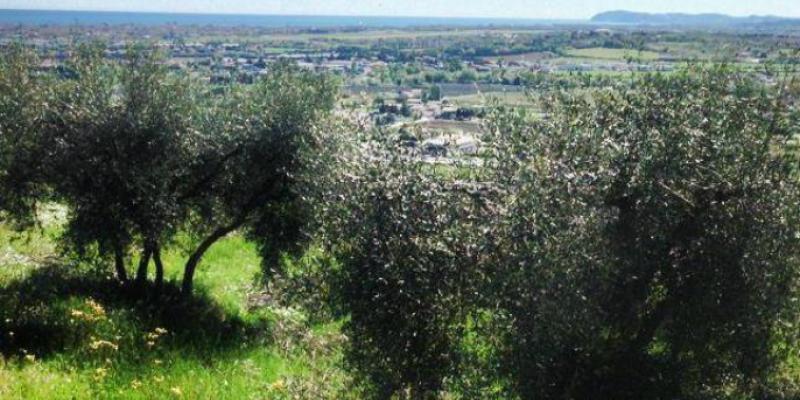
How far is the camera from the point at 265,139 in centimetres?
1992

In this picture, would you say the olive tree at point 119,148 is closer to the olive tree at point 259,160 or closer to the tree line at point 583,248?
A: the olive tree at point 259,160

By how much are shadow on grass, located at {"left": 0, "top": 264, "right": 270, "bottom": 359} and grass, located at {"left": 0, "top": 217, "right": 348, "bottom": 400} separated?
33mm

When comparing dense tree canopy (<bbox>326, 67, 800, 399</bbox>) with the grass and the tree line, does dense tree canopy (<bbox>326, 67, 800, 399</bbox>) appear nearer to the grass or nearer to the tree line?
the tree line

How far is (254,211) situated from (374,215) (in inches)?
414

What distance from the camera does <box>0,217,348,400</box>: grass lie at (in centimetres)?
1471

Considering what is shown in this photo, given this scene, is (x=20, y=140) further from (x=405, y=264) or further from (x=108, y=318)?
(x=405, y=264)

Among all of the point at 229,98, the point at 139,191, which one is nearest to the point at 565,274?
the point at 139,191

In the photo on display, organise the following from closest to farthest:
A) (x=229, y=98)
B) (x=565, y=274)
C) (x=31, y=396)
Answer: (x=565, y=274) → (x=31, y=396) → (x=229, y=98)

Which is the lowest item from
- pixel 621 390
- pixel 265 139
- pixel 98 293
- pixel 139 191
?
pixel 98 293

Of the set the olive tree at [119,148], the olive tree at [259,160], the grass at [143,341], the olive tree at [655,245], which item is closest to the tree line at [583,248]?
the olive tree at [655,245]

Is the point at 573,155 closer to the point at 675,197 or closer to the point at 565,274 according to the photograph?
the point at 675,197

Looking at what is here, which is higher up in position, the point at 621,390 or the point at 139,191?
the point at 139,191

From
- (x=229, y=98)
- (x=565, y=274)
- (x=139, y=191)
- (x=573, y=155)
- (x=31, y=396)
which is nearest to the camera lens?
(x=565, y=274)

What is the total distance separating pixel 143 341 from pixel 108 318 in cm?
124
